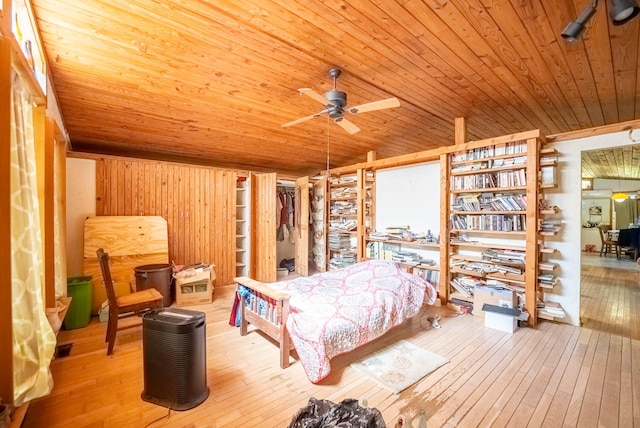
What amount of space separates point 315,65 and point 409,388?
3.01 m

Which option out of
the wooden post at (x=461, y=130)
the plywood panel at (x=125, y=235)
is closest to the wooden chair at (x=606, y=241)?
the wooden post at (x=461, y=130)

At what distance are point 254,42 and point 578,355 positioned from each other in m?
4.19

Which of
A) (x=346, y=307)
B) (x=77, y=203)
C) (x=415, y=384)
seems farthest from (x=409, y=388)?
(x=77, y=203)

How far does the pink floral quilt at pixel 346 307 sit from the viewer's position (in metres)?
2.25

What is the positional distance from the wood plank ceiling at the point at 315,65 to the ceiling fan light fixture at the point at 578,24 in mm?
260

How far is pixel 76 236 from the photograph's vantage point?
151 inches

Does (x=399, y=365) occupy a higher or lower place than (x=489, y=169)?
lower

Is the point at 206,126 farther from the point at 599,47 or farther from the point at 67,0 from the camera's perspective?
the point at 599,47

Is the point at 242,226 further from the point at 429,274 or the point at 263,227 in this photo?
the point at 429,274

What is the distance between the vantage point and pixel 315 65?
2.81m

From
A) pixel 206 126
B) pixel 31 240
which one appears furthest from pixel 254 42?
pixel 31 240

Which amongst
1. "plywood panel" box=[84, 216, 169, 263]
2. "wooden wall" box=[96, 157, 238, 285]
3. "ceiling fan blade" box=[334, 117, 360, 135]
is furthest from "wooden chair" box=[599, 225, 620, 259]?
"plywood panel" box=[84, 216, 169, 263]

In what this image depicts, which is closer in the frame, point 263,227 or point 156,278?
point 156,278

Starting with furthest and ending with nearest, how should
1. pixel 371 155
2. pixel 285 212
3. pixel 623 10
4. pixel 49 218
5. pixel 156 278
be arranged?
1. pixel 285 212
2. pixel 371 155
3. pixel 156 278
4. pixel 49 218
5. pixel 623 10
